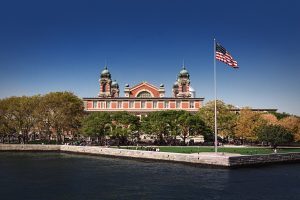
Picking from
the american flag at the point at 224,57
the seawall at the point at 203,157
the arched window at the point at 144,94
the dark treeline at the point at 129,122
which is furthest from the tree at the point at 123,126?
the american flag at the point at 224,57

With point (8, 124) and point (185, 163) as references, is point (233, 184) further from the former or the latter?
point (8, 124)

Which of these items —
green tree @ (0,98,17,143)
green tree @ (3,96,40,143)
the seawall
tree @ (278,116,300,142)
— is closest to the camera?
the seawall

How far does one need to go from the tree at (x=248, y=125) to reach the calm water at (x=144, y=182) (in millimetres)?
27733

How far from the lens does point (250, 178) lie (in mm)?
50375

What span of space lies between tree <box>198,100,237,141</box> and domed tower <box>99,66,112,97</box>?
3854 centimetres

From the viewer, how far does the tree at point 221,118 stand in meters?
99.6

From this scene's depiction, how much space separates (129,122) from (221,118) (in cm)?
2375

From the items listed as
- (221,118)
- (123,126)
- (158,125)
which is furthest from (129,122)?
(221,118)

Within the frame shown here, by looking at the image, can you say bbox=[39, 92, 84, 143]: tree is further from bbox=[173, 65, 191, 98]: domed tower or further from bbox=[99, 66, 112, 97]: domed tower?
bbox=[173, 65, 191, 98]: domed tower

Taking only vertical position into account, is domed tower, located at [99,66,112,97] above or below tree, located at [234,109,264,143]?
above

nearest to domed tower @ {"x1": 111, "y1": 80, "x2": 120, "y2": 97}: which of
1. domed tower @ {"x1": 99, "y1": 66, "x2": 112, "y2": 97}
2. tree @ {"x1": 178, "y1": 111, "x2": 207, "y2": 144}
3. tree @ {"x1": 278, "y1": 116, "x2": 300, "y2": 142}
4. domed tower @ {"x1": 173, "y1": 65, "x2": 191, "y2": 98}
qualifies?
domed tower @ {"x1": 99, "y1": 66, "x2": 112, "y2": 97}

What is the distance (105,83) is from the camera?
13188 cm

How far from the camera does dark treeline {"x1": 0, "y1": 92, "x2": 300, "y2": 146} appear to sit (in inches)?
3730

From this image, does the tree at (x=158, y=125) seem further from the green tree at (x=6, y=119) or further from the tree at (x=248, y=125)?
the green tree at (x=6, y=119)
